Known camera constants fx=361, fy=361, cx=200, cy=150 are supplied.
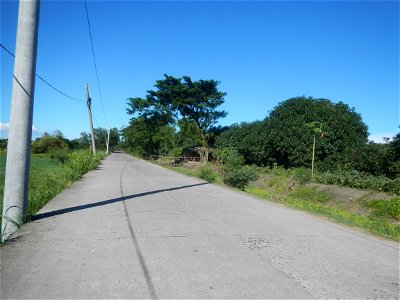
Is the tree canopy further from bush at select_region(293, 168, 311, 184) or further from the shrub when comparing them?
the shrub

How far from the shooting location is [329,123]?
2581 centimetres

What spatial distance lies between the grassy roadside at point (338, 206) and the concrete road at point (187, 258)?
1782 millimetres

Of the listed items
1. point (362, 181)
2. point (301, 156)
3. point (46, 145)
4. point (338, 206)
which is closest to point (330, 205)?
point (338, 206)

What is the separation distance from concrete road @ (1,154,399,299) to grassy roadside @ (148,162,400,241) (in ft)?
5.85

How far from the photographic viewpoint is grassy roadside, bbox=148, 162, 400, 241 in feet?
32.5

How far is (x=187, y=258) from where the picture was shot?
202 inches

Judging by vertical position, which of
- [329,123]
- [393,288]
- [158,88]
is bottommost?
[393,288]

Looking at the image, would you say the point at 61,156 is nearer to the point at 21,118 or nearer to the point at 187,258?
the point at 21,118

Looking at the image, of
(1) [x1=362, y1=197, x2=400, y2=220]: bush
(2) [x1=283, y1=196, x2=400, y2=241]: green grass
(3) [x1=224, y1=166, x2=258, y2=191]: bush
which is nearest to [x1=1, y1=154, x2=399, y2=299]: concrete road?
(2) [x1=283, y1=196, x2=400, y2=241]: green grass

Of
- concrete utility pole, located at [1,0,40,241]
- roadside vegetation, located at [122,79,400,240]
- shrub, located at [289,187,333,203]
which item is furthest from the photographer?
shrub, located at [289,187,333,203]

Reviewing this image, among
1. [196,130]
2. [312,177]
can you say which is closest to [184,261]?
[312,177]

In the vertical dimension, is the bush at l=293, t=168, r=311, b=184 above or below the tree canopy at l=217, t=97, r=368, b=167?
below

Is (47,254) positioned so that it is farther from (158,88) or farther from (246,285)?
(158,88)

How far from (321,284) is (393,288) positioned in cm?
93
